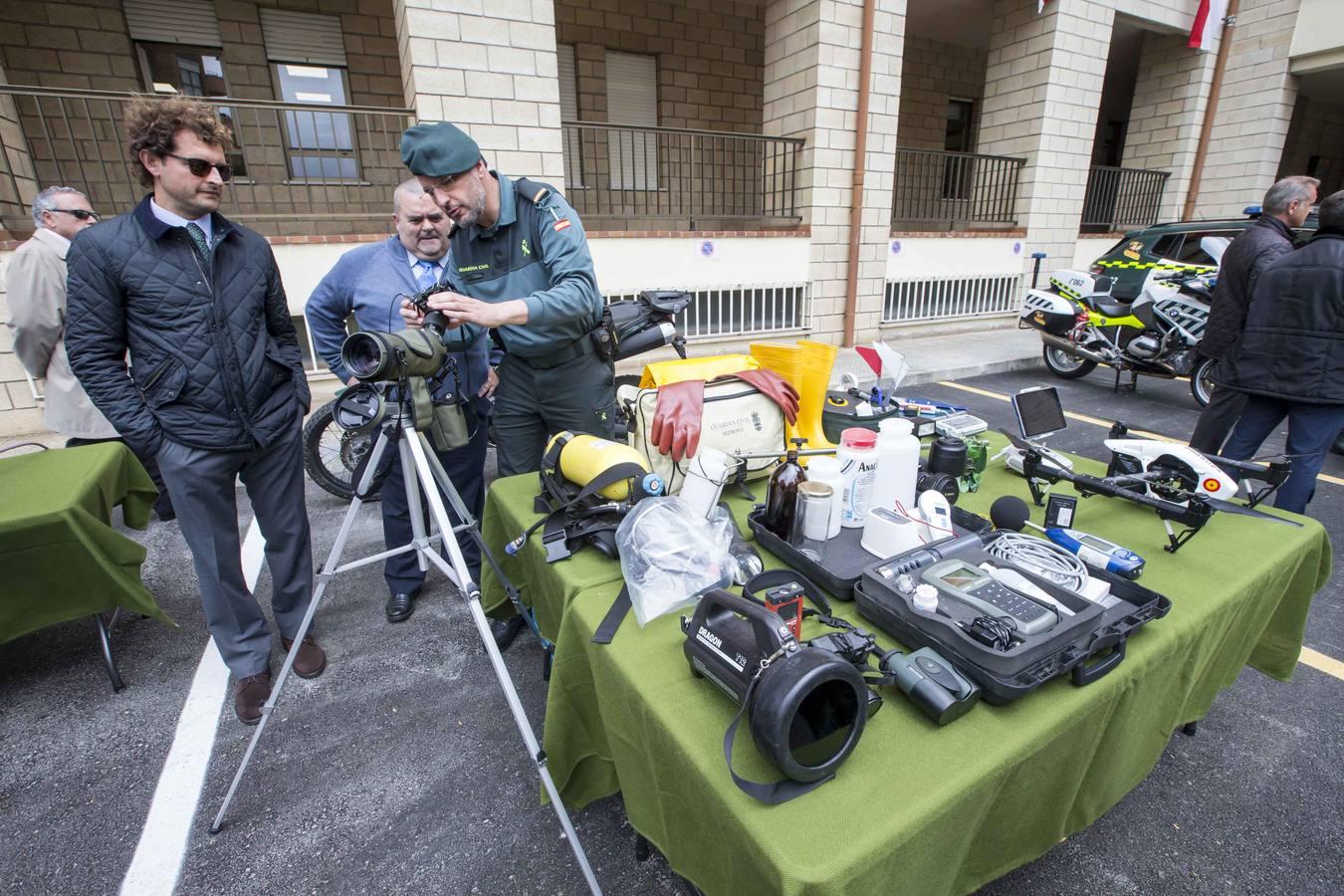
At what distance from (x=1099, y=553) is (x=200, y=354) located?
2.52 m

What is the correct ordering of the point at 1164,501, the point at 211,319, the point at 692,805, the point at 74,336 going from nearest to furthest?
the point at 692,805
the point at 1164,501
the point at 74,336
the point at 211,319

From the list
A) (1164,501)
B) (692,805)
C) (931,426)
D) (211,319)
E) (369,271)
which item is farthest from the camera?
(369,271)

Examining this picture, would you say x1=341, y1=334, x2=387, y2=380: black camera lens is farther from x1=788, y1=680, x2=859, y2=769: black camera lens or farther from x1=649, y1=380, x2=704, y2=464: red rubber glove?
x1=788, y1=680, x2=859, y2=769: black camera lens

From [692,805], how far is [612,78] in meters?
9.50

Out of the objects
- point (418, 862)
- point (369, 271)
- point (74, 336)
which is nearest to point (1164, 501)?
point (418, 862)

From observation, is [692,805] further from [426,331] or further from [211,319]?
[211,319]


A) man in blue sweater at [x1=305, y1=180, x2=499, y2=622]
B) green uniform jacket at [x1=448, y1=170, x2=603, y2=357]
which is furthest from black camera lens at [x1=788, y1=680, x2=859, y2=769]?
man in blue sweater at [x1=305, y1=180, x2=499, y2=622]

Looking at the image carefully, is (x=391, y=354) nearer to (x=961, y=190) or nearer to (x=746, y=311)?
(x=746, y=311)

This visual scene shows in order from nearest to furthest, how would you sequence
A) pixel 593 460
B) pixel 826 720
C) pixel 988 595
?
pixel 826 720 < pixel 988 595 < pixel 593 460

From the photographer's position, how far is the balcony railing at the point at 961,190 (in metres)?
8.58

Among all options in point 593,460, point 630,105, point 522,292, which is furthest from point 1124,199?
point 593,460

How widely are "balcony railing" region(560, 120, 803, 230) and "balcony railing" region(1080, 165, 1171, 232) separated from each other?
5.81 metres

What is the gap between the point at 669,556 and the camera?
131 cm

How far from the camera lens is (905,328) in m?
8.31
